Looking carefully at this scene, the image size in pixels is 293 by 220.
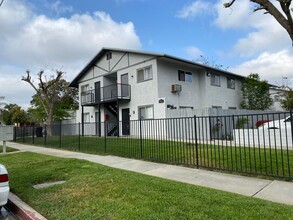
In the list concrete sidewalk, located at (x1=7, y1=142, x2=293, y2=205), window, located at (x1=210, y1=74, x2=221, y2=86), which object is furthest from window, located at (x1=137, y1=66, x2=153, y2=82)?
concrete sidewalk, located at (x1=7, y1=142, x2=293, y2=205)

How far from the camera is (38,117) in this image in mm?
43094

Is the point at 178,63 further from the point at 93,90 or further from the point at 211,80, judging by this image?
the point at 93,90

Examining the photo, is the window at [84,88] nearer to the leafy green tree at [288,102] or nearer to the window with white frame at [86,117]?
the window with white frame at [86,117]

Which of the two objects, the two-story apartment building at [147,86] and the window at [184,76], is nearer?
the two-story apartment building at [147,86]

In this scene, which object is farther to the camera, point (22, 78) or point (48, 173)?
point (22, 78)

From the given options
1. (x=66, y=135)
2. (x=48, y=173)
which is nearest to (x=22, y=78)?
(x=66, y=135)

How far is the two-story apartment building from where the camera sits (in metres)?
20.1

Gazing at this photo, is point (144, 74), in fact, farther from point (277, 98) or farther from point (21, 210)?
point (277, 98)

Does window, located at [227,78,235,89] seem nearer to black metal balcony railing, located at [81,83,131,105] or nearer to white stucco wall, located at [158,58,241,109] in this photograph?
white stucco wall, located at [158,58,241,109]

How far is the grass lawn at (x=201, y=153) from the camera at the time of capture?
7.51 meters

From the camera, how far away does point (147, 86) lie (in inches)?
806

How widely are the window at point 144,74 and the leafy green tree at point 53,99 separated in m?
15.3

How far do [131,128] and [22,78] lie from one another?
80.5ft

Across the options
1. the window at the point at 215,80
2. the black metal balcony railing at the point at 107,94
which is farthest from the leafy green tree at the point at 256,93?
the black metal balcony railing at the point at 107,94
